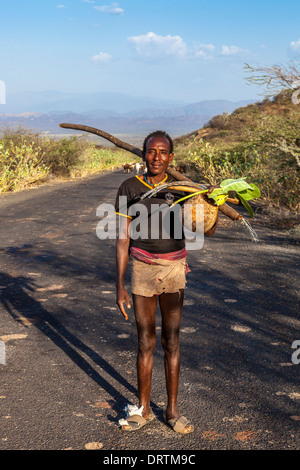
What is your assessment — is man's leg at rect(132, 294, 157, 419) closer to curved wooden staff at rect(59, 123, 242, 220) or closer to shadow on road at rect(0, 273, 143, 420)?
shadow on road at rect(0, 273, 143, 420)

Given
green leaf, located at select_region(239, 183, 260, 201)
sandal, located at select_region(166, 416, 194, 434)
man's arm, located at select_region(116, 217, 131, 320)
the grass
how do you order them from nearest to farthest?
1. green leaf, located at select_region(239, 183, 260, 201)
2. sandal, located at select_region(166, 416, 194, 434)
3. man's arm, located at select_region(116, 217, 131, 320)
4. the grass

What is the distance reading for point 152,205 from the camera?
A: 305 centimetres

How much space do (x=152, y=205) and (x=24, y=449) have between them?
166 centimetres

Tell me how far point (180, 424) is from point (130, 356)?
1.27 meters

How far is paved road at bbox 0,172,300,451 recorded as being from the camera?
10.0 ft

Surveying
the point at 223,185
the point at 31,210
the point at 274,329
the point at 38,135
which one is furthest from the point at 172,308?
the point at 38,135

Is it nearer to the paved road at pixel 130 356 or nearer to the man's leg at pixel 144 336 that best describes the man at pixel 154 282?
the man's leg at pixel 144 336

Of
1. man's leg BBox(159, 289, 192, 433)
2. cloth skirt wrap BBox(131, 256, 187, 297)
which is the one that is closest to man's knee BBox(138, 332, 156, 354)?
man's leg BBox(159, 289, 192, 433)

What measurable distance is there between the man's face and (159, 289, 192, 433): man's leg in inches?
31.6

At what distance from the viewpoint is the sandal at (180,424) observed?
3.02m

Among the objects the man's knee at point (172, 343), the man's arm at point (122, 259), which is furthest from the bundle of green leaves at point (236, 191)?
the man's knee at point (172, 343)

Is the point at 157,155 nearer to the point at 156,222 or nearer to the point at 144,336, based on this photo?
the point at 156,222

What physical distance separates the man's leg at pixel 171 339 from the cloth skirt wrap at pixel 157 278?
0.07 metres
